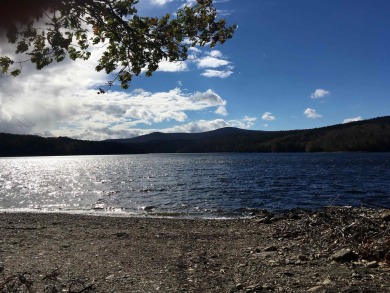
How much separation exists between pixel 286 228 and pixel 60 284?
14.6 m

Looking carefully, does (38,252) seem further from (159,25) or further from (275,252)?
(159,25)

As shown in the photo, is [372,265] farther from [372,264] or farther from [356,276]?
[356,276]

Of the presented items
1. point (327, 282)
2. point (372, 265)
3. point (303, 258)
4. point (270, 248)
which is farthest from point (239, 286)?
point (270, 248)

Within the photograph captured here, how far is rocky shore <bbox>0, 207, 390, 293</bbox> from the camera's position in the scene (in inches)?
428

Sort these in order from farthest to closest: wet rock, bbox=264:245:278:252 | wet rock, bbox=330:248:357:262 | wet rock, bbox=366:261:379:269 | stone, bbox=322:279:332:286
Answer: wet rock, bbox=264:245:278:252
wet rock, bbox=330:248:357:262
wet rock, bbox=366:261:379:269
stone, bbox=322:279:332:286

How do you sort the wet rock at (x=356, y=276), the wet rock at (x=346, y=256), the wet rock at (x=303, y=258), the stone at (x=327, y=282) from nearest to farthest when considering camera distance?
1. the stone at (x=327, y=282)
2. the wet rock at (x=356, y=276)
3. the wet rock at (x=346, y=256)
4. the wet rock at (x=303, y=258)

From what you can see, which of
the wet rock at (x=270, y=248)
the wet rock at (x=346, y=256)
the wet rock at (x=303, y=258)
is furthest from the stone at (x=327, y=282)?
the wet rock at (x=270, y=248)

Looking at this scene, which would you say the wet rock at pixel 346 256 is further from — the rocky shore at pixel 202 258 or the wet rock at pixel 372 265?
Result: the wet rock at pixel 372 265

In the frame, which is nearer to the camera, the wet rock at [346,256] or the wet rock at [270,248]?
the wet rock at [346,256]

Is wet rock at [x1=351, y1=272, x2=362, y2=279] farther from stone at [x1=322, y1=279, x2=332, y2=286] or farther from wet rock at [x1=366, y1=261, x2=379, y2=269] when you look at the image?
wet rock at [x1=366, y1=261, x2=379, y2=269]

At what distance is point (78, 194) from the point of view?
183 ft

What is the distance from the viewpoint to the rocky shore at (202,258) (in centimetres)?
1087

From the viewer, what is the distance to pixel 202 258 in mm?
15070

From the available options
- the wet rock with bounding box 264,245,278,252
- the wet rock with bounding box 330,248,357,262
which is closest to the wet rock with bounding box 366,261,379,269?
the wet rock with bounding box 330,248,357,262
